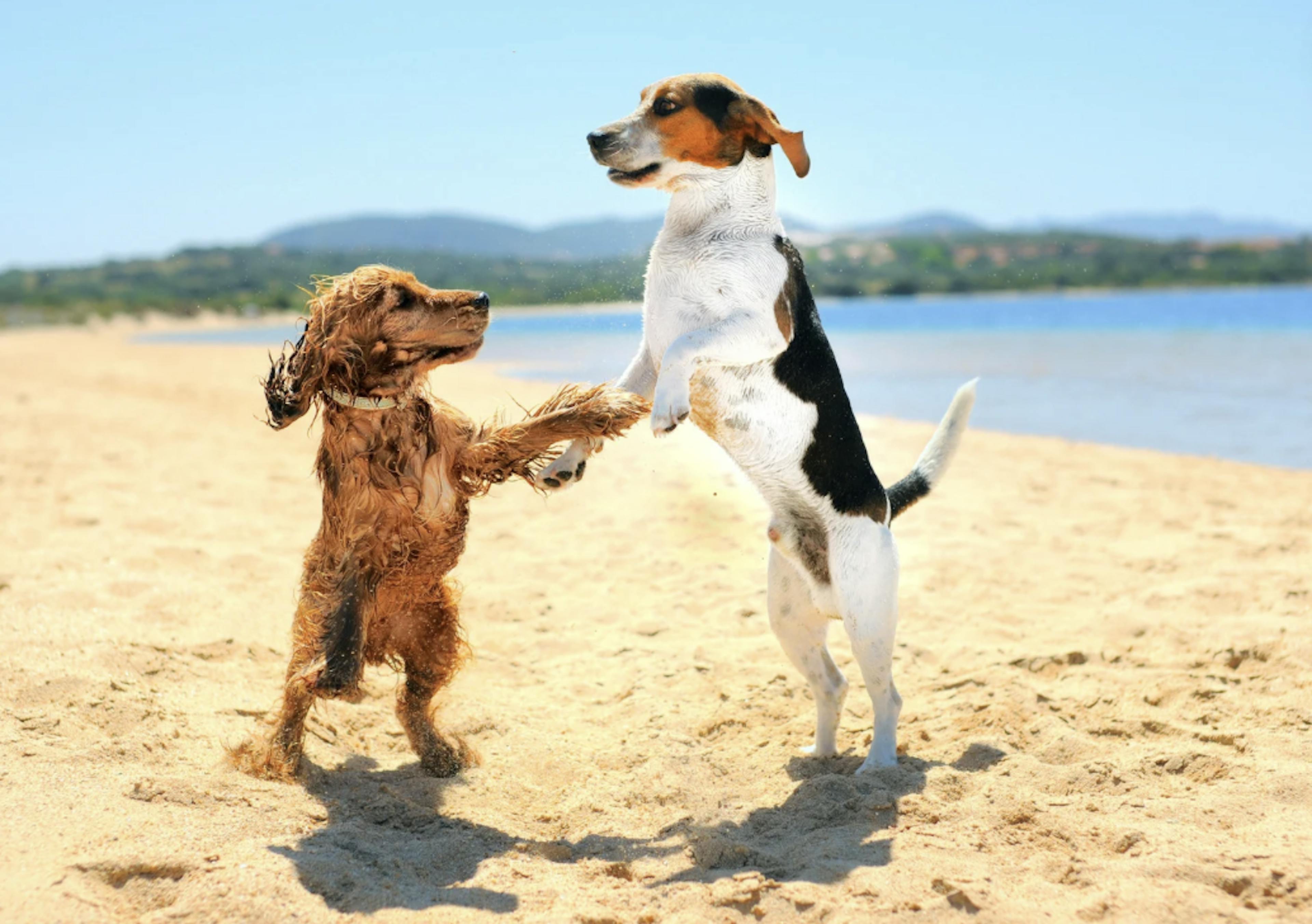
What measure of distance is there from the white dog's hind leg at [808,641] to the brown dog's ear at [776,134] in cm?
150

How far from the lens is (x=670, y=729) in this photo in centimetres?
460

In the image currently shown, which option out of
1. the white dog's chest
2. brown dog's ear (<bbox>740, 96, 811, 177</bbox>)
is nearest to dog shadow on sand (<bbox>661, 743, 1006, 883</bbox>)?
the white dog's chest

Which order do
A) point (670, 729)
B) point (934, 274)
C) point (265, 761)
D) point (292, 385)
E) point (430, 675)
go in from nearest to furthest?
1. point (292, 385)
2. point (265, 761)
3. point (430, 675)
4. point (670, 729)
5. point (934, 274)

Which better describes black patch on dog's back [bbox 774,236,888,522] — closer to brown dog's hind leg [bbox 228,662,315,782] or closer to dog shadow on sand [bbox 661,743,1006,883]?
dog shadow on sand [bbox 661,743,1006,883]

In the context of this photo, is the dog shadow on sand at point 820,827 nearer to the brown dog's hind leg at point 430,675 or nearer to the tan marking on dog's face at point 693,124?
the brown dog's hind leg at point 430,675

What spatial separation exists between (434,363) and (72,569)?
3.52 metres

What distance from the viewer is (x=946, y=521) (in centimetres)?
816

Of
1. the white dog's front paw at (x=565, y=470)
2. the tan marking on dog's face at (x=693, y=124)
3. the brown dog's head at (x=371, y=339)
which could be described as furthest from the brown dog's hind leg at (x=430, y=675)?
the tan marking on dog's face at (x=693, y=124)

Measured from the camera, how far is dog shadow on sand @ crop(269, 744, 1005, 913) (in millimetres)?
3021

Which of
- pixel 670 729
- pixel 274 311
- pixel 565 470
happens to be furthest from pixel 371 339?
pixel 274 311

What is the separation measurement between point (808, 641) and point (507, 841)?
1.45m

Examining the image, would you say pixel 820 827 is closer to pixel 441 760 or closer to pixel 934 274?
pixel 441 760

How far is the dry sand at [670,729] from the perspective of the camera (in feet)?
9.72

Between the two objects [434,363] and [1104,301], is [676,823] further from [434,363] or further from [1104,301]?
[1104,301]
